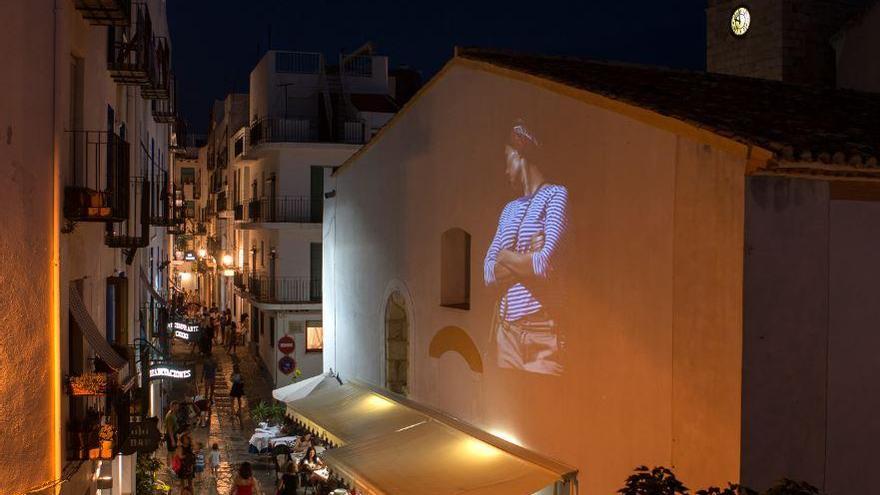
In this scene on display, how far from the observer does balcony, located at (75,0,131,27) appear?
10.4 meters

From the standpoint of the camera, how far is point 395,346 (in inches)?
701

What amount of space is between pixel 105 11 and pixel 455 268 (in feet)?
23.2

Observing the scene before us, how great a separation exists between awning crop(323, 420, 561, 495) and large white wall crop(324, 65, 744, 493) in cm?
47

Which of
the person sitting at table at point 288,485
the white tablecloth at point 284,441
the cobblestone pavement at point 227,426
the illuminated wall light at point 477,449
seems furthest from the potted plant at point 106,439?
the white tablecloth at point 284,441

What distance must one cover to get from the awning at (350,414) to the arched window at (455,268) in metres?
2.03

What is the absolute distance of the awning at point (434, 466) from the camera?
1160 centimetres

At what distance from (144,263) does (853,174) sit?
52.1 ft

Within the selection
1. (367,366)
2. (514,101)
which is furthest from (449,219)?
(367,366)

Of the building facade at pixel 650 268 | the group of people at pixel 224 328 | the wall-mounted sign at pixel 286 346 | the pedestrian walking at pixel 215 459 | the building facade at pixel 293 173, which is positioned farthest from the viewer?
the group of people at pixel 224 328

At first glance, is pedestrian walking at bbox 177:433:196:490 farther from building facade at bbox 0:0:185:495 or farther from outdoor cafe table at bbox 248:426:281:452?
building facade at bbox 0:0:185:495

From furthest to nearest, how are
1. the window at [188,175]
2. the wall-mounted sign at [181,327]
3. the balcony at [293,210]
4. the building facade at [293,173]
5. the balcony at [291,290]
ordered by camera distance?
1. the window at [188,175]
2. the balcony at [293,210]
3. the building facade at [293,173]
4. the balcony at [291,290]
5. the wall-mounted sign at [181,327]

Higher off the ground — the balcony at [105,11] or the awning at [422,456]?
the balcony at [105,11]

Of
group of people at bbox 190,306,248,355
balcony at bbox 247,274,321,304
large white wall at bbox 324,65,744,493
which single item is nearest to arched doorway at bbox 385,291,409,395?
large white wall at bbox 324,65,744,493

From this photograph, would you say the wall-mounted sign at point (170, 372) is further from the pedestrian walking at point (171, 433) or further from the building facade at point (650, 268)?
the pedestrian walking at point (171, 433)
